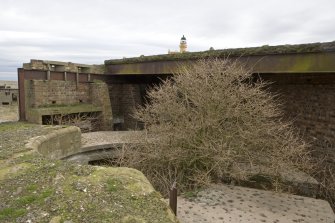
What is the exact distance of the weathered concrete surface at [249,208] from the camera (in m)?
5.43

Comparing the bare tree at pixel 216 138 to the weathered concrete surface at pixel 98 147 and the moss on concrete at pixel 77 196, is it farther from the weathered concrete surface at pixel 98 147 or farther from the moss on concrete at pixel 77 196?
the moss on concrete at pixel 77 196

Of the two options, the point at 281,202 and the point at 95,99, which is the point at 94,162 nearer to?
the point at 95,99

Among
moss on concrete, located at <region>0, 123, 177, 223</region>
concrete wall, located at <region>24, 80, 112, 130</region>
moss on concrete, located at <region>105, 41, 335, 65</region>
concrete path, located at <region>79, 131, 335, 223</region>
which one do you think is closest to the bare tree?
concrete path, located at <region>79, 131, 335, 223</region>

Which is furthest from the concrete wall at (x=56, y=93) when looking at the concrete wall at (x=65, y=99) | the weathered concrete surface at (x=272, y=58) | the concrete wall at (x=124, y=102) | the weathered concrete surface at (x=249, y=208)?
the weathered concrete surface at (x=249, y=208)

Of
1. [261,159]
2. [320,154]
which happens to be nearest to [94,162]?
[261,159]

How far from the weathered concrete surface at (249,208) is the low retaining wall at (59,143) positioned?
11.7 feet

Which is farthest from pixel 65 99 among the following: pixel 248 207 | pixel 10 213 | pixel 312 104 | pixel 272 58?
pixel 10 213

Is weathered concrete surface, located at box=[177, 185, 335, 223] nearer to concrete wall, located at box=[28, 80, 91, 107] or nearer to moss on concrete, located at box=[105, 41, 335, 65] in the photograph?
moss on concrete, located at box=[105, 41, 335, 65]

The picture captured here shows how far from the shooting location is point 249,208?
592 centimetres

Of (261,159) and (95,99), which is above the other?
(95,99)

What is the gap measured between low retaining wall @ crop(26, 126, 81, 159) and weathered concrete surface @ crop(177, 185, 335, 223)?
3555mm

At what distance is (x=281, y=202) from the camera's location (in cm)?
636

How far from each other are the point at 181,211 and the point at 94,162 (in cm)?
572

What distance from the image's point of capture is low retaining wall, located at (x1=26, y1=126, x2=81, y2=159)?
705cm
